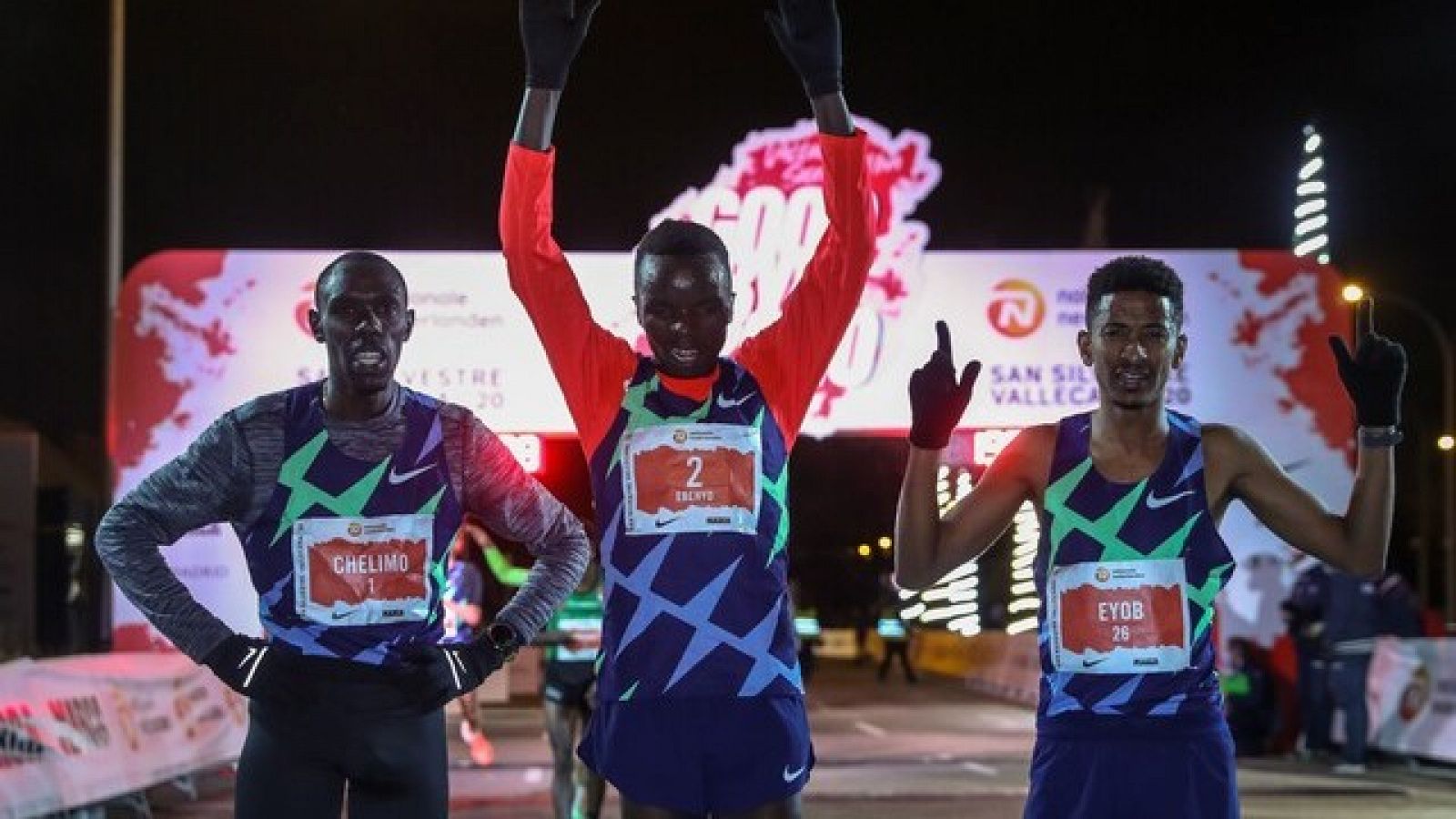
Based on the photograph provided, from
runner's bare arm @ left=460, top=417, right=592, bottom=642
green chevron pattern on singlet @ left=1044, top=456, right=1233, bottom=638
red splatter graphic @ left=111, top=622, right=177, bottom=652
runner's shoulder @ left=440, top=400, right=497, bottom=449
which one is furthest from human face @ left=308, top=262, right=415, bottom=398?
red splatter graphic @ left=111, top=622, right=177, bottom=652

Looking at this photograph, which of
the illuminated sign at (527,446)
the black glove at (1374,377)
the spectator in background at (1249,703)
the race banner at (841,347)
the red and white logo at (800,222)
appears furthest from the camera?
the spectator in background at (1249,703)

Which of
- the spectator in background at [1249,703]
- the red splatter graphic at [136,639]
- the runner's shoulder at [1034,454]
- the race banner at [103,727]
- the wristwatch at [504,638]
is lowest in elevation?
the spectator in background at [1249,703]

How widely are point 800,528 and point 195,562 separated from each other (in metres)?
45.5

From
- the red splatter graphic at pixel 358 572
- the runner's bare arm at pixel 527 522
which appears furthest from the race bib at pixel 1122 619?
the red splatter graphic at pixel 358 572

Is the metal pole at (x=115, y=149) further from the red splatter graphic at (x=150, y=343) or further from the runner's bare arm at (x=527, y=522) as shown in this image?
the runner's bare arm at (x=527, y=522)

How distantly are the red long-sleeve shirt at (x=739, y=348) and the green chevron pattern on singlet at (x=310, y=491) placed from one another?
1.54 ft

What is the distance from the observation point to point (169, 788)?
579 inches

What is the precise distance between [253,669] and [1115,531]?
1751 millimetres

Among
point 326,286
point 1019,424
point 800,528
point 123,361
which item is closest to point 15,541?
point 123,361

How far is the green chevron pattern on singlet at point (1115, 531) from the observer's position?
415 centimetres

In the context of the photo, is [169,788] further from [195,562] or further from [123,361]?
[123,361]

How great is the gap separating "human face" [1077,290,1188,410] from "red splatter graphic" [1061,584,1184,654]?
39 centimetres

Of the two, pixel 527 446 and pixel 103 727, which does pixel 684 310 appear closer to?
pixel 103 727

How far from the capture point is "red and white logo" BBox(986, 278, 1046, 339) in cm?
1581
